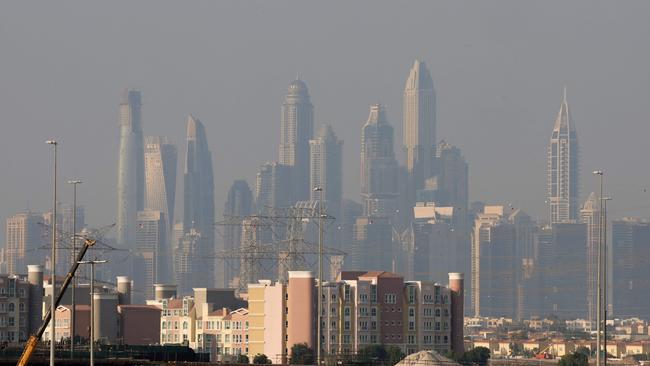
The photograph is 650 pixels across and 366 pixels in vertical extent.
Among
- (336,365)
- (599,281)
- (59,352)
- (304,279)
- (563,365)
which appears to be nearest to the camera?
(599,281)

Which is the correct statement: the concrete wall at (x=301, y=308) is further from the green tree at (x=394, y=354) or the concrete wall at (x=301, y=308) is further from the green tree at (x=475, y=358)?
the green tree at (x=475, y=358)

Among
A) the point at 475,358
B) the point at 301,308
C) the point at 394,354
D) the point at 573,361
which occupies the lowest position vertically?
the point at 573,361

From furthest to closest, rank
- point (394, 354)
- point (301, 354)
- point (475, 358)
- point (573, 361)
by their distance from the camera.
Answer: point (475, 358), point (573, 361), point (394, 354), point (301, 354)

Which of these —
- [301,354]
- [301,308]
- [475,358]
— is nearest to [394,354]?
[301,354]

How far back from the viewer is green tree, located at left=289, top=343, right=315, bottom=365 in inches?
6885

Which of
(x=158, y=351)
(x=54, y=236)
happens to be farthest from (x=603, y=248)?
(x=158, y=351)

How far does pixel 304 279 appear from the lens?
197875 mm

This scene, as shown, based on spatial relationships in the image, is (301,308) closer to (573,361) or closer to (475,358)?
(475,358)

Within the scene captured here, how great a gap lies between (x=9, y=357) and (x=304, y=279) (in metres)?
95.5

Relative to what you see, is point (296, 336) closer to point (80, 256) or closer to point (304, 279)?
point (304, 279)

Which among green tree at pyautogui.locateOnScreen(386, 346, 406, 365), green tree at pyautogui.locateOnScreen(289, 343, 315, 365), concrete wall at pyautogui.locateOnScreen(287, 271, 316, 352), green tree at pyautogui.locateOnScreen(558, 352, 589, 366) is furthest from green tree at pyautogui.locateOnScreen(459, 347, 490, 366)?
concrete wall at pyautogui.locateOnScreen(287, 271, 316, 352)

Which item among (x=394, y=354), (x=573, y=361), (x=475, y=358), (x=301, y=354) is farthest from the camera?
(x=475, y=358)

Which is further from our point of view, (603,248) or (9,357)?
(9,357)

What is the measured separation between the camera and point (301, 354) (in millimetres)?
184500
